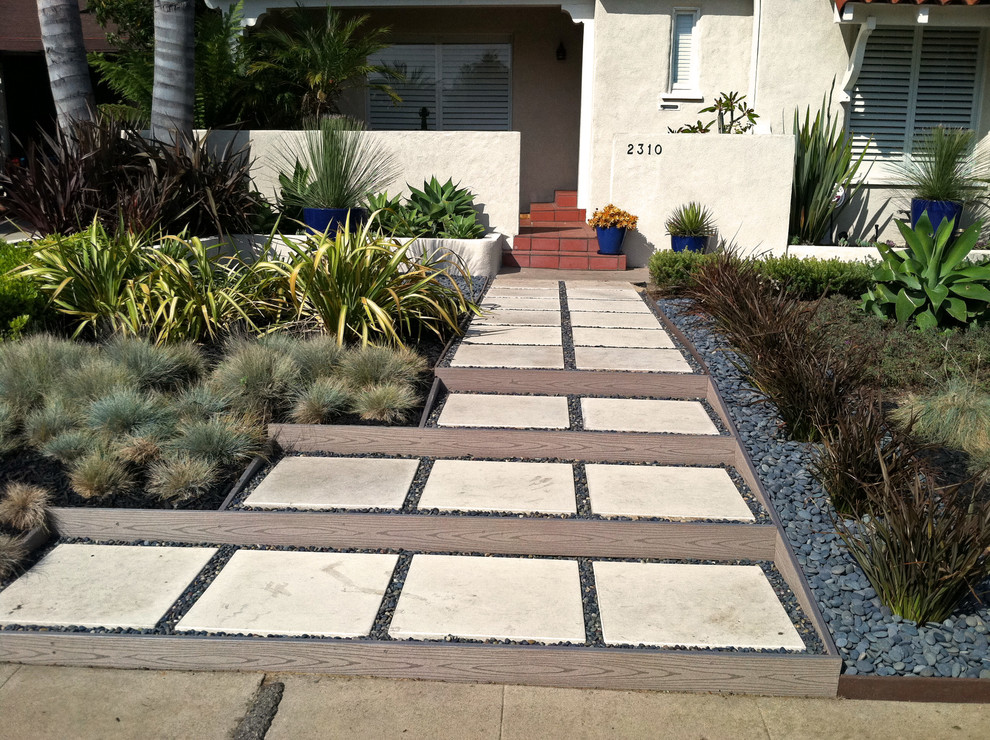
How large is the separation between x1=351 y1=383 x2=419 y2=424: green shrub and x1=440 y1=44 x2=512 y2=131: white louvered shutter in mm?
8518

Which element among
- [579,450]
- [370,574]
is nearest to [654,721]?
[370,574]

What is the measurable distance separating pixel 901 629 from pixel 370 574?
2135mm

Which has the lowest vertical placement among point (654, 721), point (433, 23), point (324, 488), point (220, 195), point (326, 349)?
point (654, 721)

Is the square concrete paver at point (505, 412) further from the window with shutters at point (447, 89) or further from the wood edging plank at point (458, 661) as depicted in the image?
the window with shutters at point (447, 89)

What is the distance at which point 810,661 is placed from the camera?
3.08m

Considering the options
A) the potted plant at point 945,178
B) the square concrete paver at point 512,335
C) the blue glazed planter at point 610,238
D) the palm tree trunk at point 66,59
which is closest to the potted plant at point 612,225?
the blue glazed planter at point 610,238

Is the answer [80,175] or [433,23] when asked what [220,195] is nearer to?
[80,175]

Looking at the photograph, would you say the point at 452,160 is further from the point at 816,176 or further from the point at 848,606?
the point at 848,606

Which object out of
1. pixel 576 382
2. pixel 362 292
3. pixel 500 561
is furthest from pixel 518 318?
pixel 500 561

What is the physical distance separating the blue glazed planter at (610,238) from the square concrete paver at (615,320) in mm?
2350

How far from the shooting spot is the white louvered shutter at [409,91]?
1266 centimetres

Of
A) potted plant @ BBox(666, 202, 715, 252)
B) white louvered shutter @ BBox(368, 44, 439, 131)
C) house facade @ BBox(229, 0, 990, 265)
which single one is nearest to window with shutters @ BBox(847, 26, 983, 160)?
house facade @ BBox(229, 0, 990, 265)

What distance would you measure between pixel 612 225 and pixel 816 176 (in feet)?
8.36

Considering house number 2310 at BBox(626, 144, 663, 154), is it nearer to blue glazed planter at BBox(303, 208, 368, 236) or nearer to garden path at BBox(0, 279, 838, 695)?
blue glazed planter at BBox(303, 208, 368, 236)
